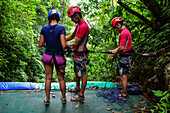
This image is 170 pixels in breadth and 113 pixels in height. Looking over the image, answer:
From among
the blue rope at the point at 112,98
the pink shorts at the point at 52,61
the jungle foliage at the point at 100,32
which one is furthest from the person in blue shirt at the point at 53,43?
the jungle foliage at the point at 100,32

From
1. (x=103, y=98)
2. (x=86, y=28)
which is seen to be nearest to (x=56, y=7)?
(x=86, y=28)

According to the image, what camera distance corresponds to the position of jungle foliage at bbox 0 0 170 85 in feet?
11.9

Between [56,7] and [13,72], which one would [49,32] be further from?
[56,7]

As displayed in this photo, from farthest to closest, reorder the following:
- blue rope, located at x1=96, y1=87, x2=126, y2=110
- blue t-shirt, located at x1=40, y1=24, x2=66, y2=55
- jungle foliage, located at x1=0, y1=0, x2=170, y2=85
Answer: jungle foliage, located at x1=0, y1=0, x2=170, y2=85
blue rope, located at x1=96, y1=87, x2=126, y2=110
blue t-shirt, located at x1=40, y1=24, x2=66, y2=55

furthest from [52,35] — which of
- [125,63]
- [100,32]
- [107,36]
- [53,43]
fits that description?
[107,36]

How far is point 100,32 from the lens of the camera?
16.2ft

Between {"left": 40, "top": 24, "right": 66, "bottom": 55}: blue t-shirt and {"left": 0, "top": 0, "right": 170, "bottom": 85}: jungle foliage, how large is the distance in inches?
70.0

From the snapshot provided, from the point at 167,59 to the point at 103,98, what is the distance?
79.0 inches

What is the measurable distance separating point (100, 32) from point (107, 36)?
36 centimetres

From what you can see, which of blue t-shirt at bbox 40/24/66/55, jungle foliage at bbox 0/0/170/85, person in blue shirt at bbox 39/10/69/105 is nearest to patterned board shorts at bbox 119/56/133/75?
jungle foliage at bbox 0/0/170/85

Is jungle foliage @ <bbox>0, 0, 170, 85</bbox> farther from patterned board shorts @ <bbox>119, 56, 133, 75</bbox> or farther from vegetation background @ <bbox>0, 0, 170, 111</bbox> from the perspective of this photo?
patterned board shorts @ <bbox>119, 56, 133, 75</bbox>

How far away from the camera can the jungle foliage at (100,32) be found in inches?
143

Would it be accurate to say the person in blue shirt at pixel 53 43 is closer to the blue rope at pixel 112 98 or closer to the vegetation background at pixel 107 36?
the blue rope at pixel 112 98

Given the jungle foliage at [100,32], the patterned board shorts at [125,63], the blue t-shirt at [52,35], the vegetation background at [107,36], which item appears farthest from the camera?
the jungle foliage at [100,32]
